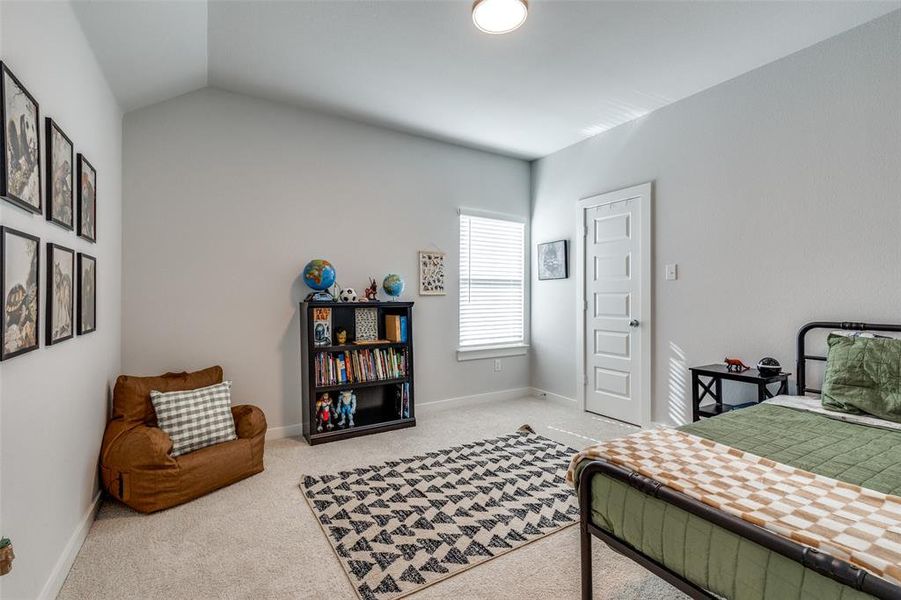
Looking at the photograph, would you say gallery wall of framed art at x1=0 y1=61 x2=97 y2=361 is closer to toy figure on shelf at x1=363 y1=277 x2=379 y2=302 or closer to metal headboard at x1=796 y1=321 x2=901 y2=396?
toy figure on shelf at x1=363 y1=277 x2=379 y2=302

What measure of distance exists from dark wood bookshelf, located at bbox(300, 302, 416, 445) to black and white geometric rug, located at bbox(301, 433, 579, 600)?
0.66 m

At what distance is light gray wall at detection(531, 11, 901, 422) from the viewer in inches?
98.2

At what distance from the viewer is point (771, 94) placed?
2938mm

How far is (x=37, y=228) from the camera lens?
163 centimetres

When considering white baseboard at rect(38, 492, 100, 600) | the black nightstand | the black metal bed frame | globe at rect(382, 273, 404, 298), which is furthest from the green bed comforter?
globe at rect(382, 273, 404, 298)

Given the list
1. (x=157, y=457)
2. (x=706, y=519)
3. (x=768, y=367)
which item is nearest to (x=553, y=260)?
(x=768, y=367)

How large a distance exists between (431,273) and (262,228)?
1.60 metres

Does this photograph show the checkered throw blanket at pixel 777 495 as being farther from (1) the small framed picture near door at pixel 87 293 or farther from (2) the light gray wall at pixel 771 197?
(1) the small framed picture near door at pixel 87 293

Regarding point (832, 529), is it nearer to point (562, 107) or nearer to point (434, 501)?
point (434, 501)

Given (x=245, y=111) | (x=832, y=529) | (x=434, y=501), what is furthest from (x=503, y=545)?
(x=245, y=111)

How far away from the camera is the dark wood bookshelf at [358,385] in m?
3.39

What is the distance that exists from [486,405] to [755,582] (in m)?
3.54

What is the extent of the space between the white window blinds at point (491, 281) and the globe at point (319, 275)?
4.94 feet

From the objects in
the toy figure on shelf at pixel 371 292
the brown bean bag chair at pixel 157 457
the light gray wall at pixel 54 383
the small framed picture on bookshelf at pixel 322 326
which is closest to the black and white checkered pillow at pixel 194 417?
the brown bean bag chair at pixel 157 457
